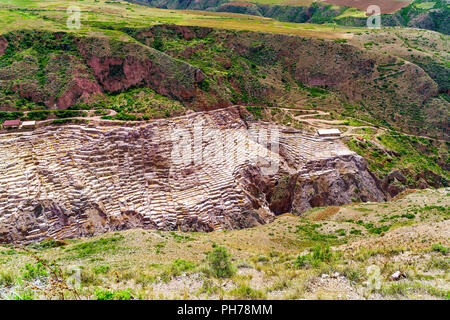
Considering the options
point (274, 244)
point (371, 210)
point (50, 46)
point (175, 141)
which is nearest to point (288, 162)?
point (371, 210)

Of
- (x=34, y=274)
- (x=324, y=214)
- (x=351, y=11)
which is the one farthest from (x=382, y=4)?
(x=34, y=274)

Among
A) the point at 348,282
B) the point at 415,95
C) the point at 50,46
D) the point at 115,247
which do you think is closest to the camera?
the point at 348,282

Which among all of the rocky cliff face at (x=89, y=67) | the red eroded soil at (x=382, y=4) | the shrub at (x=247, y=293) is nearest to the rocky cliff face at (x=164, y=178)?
the rocky cliff face at (x=89, y=67)

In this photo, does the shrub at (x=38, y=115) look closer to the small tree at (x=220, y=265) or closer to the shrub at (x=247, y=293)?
the small tree at (x=220, y=265)

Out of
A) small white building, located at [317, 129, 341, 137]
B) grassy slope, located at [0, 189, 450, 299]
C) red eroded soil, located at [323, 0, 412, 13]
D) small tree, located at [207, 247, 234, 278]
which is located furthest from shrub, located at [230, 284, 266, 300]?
Result: red eroded soil, located at [323, 0, 412, 13]

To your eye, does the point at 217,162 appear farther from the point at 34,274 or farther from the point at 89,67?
the point at 89,67
